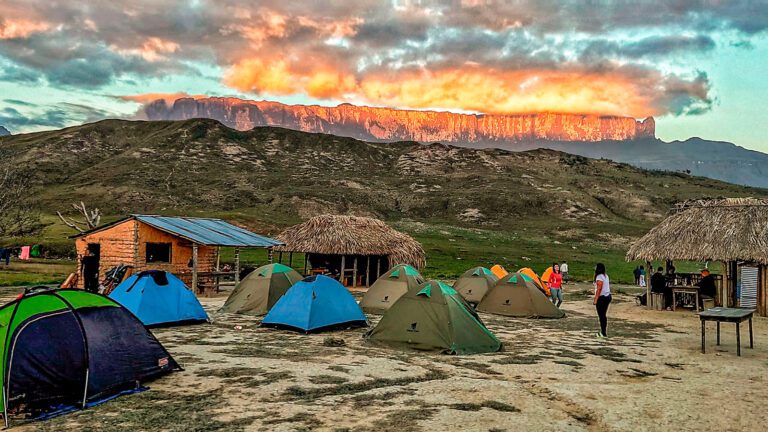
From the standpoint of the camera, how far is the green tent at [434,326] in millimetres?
13922

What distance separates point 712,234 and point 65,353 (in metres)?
24.8

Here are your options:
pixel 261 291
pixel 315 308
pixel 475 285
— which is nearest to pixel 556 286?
pixel 475 285

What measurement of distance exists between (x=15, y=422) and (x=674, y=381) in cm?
1135

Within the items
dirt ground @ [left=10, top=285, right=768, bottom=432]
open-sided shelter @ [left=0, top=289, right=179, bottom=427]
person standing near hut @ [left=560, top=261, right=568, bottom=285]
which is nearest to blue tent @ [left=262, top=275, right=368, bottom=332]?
dirt ground @ [left=10, top=285, right=768, bottom=432]

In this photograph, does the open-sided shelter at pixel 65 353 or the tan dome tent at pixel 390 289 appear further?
the tan dome tent at pixel 390 289

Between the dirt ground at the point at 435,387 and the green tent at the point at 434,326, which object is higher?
the green tent at the point at 434,326

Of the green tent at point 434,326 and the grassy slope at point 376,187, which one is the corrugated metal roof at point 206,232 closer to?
the green tent at point 434,326

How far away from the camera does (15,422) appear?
7930 mm

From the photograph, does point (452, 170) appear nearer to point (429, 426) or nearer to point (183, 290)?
point (183, 290)

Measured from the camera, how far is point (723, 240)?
24.1 m

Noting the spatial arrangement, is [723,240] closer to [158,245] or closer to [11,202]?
[158,245]

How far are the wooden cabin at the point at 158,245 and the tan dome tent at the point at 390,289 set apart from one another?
9.12 meters

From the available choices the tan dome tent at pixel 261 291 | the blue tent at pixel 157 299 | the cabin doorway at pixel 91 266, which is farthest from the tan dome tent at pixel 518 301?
the cabin doorway at pixel 91 266

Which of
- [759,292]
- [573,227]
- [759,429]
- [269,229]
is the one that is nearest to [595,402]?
[759,429]
